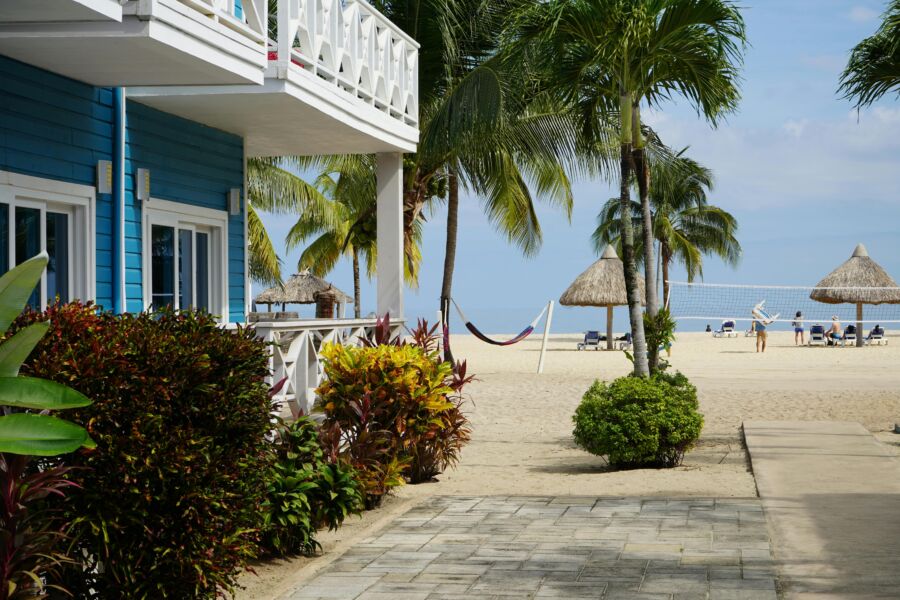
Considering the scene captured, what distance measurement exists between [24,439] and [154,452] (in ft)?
3.09

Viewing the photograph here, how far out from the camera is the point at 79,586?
15.7ft

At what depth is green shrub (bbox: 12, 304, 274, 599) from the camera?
4559 millimetres

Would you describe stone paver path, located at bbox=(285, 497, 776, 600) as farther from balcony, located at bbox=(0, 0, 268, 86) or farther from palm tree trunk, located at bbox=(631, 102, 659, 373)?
palm tree trunk, located at bbox=(631, 102, 659, 373)

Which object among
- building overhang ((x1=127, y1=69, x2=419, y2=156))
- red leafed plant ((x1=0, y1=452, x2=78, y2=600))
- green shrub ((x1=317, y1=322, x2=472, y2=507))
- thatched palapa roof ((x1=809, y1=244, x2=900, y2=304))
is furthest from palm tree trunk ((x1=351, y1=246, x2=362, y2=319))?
red leafed plant ((x1=0, y1=452, x2=78, y2=600))

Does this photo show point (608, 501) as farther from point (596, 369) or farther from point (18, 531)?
point (596, 369)

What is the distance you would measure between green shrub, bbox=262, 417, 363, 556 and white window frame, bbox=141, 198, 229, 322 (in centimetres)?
348

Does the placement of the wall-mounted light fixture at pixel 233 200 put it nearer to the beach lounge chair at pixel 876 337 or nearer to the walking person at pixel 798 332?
the walking person at pixel 798 332

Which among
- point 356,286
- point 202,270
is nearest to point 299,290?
point 356,286

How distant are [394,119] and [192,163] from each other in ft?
7.78

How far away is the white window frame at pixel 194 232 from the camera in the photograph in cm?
1010

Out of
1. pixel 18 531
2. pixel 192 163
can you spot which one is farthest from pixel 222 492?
pixel 192 163

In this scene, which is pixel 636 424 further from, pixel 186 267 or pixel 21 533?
pixel 21 533

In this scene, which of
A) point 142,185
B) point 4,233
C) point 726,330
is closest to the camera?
point 4,233

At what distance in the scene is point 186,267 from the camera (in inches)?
442
